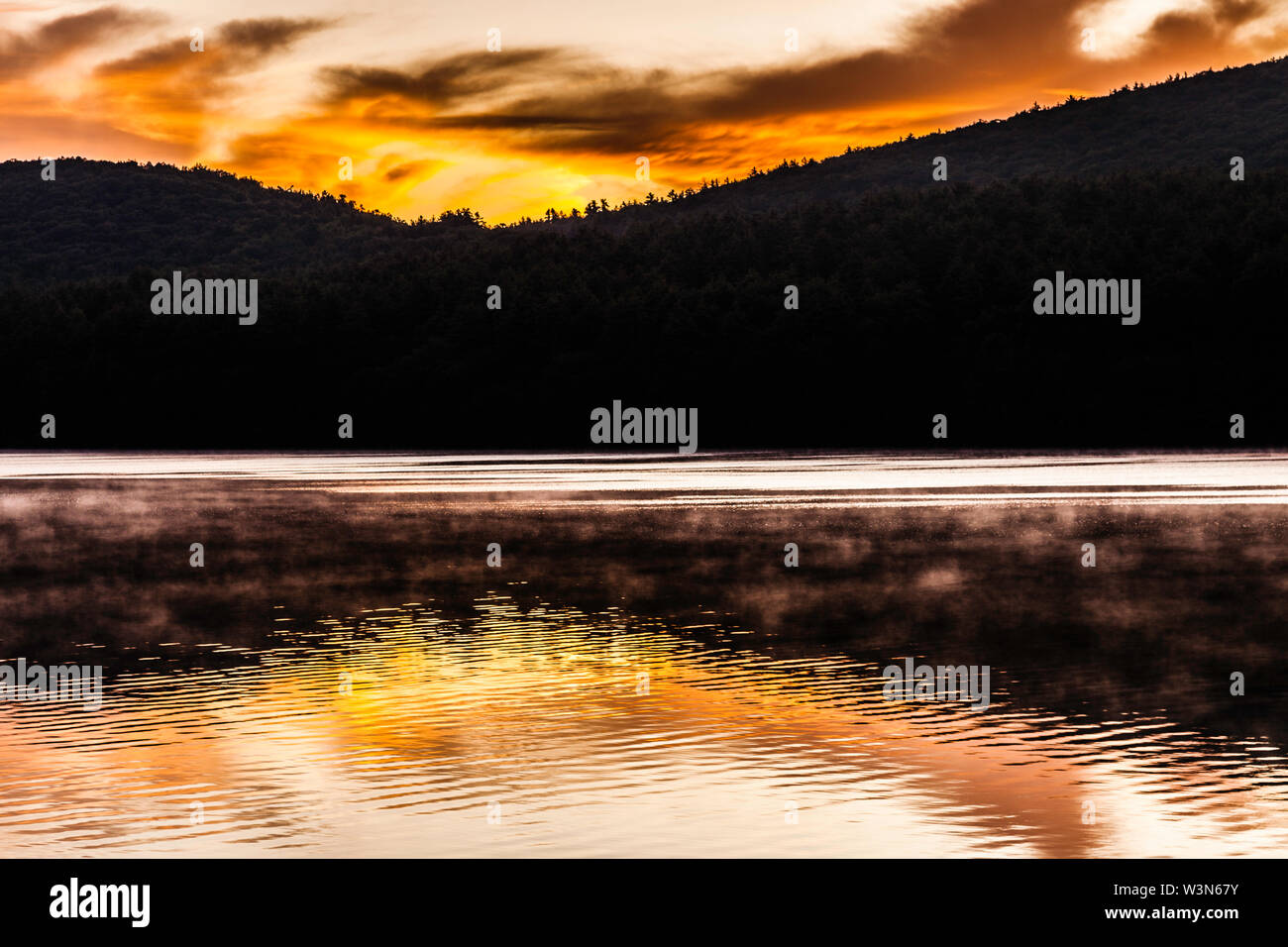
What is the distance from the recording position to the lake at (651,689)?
44.3 ft

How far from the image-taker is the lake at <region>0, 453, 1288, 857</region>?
13508mm

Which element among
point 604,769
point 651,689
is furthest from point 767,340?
point 604,769

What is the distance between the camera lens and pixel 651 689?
20047mm

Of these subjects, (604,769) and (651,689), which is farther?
(651,689)
